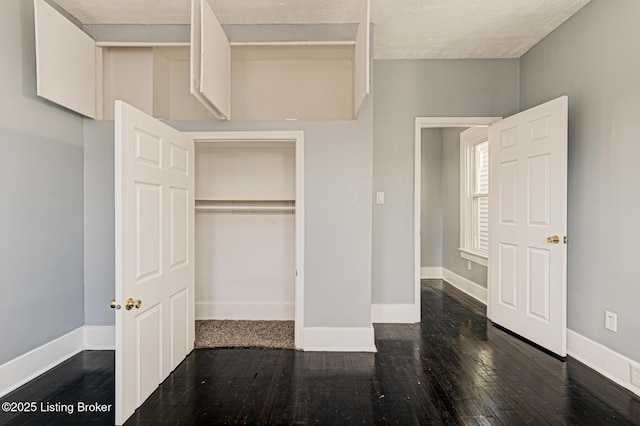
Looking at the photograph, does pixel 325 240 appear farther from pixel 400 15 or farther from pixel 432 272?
pixel 432 272

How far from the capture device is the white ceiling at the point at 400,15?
270cm

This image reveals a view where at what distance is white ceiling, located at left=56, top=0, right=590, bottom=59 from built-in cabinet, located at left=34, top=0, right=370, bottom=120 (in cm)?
19

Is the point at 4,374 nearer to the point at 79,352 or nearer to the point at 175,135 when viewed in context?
the point at 79,352

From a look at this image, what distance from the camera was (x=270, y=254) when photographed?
3826mm

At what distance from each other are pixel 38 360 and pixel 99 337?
1.63ft

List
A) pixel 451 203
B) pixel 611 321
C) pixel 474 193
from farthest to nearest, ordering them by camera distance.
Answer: pixel 451 203 < pixel 474 193 < pixel 611 321

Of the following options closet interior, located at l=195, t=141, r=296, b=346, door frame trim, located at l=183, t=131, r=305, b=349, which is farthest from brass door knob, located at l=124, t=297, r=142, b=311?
closet interior, located at l=195, t=141, r=296, b=346

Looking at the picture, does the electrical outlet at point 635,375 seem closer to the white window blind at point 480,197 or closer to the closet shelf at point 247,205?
the white window blind at point 480,197

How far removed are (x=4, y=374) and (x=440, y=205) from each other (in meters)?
5.67

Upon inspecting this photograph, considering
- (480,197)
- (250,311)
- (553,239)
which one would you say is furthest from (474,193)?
(250,311)

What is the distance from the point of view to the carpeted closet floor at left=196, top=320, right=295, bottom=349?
10.0ft

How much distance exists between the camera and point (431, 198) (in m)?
5.91

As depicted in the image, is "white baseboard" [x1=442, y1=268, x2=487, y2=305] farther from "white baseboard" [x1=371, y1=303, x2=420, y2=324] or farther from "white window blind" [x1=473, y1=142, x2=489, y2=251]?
"white baseboard" [x1=371, y1=303, x2=420, y2=324]

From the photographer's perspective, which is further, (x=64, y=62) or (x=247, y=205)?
(x=247, y=205)
